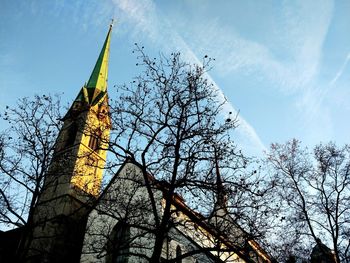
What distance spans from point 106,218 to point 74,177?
3.06 metres

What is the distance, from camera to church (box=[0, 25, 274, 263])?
11695 millimetres

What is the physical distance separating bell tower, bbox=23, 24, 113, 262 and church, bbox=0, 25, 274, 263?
0.14 ft

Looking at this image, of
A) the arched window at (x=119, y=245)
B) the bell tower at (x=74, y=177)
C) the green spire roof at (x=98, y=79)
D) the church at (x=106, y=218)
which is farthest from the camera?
the green spire roof at (x=98, y=79)

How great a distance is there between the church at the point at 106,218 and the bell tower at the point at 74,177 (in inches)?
1.7

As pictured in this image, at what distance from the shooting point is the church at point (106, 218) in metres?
11.7

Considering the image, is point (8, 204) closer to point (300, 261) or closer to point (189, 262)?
point (189, 262)

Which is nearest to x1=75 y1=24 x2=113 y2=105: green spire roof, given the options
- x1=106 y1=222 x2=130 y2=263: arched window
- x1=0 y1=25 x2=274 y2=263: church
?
x1=0 y1=25 x2=274 y2=263: church

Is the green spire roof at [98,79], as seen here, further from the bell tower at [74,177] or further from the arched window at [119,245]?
the arched window at [119,245]

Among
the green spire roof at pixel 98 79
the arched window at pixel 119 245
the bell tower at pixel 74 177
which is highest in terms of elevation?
the green spire roof at pixel 98 79

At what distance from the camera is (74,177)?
20.2 meters

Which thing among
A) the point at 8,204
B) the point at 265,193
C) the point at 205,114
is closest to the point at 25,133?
the point at 8,204

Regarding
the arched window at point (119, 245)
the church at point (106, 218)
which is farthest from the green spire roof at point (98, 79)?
the arched window at point (119, 245)

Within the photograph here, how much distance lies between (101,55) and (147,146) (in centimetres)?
3191

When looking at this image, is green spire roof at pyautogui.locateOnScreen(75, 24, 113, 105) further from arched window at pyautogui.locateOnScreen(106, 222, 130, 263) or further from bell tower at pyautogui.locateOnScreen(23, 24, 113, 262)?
arched window at pyautogui.locateOnScreen(106, 222, 130, 263)
